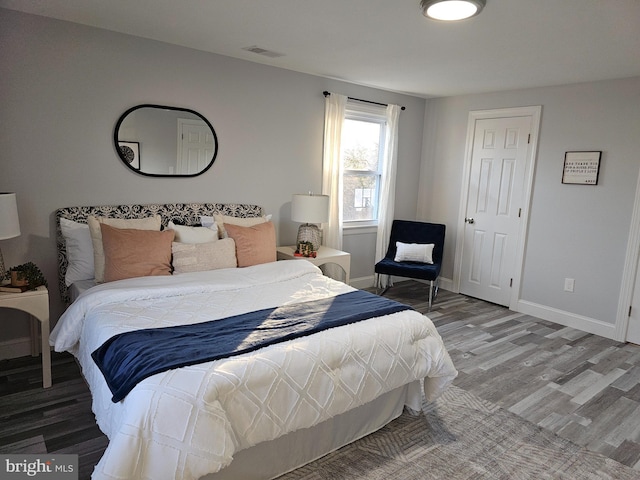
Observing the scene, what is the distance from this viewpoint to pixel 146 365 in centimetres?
173

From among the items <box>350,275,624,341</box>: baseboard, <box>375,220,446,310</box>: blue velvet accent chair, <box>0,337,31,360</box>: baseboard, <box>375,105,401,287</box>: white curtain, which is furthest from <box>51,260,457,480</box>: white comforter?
<box>350,275,624,341</box>: baseboard

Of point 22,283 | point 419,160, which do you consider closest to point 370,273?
point 419,160

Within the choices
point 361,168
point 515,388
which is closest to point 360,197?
point 361,168

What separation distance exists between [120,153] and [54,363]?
1627 mm

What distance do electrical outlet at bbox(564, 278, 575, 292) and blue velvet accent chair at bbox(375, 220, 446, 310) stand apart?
126 cm

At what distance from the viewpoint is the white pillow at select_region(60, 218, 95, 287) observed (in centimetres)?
297

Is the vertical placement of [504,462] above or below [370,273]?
below

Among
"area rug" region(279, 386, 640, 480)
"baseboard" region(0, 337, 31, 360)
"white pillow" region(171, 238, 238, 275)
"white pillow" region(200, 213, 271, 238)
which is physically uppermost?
"white pillow" region(200, 213, 271, 238)

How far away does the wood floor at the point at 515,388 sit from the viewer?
2.29m

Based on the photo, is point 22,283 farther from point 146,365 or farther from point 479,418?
point 479,418

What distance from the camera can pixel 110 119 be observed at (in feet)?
10.6

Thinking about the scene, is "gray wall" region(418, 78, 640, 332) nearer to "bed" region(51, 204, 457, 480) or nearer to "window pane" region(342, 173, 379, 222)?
"window pane" region(342, 173, 379, 222)

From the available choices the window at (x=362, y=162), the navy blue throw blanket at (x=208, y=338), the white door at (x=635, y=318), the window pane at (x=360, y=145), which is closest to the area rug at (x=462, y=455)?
the navy blue throw blanket at (x=208, y=338)

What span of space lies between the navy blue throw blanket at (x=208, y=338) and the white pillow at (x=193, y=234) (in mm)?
1167
